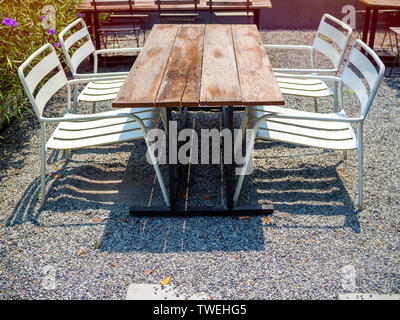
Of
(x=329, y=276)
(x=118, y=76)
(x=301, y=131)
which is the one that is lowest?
(x=329, y=276)

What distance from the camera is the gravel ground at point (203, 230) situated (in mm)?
2459

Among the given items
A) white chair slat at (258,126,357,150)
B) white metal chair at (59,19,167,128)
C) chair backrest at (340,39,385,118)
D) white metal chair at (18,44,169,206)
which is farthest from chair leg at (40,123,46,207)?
chair backrest at (340,39,385,118)

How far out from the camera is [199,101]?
8.21 feet

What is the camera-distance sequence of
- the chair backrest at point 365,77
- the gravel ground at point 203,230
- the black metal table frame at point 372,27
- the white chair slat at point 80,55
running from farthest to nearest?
the black metal table frame at point 372,27 → the white chair slat at point 80,55 → the chair backrest at point 365,77 → the gravel ground at point 203,230

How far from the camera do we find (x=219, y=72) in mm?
2910

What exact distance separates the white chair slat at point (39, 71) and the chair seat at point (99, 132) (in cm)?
36

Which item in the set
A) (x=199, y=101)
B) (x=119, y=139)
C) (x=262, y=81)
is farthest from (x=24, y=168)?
(x=262, y=81)

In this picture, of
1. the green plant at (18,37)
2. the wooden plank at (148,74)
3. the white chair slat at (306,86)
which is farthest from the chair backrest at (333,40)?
the green plant at (18,37)

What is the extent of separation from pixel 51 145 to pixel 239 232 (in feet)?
4.36

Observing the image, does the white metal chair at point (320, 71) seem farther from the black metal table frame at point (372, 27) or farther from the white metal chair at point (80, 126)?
the black metal table frame at point (372, 27)

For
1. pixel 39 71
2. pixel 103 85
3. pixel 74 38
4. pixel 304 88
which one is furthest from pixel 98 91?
pixel 304 88

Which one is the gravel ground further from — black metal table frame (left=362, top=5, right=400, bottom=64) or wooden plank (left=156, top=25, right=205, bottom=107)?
black metal table frame (left=362, top=5, right=400, bottom=64)
